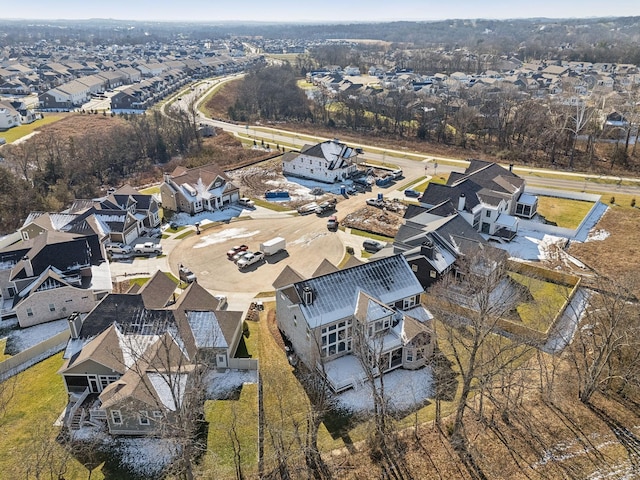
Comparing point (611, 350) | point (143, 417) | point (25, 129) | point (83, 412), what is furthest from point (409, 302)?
point (25, 129)

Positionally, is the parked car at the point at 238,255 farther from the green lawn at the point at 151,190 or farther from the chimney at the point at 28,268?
the green lawn at the point at 151,190

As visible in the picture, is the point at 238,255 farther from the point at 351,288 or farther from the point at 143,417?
the point at 143,417

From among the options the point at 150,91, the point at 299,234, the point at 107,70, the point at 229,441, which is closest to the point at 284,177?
the point at 299,234

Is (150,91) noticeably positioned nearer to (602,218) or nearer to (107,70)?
(107,70)

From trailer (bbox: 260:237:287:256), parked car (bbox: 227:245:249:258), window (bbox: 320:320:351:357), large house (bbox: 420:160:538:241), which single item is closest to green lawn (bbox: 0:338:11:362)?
parked car (bbox: 227:245:249:258)

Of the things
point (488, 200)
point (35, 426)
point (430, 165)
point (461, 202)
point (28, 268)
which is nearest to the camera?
point (35, 426)
